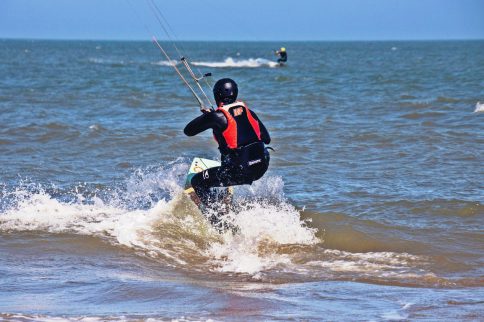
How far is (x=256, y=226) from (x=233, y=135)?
1289 millimetres

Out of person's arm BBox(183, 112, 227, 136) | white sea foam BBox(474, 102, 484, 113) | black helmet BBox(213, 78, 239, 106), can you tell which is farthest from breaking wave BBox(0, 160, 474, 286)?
white sea foam BBox(474, 102, 484, 113)

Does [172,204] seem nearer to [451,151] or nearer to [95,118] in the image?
[451,151]

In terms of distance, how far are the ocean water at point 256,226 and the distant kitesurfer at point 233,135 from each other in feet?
2.43

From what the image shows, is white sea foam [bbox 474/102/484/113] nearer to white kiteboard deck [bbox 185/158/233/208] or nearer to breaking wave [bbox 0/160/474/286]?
breaking wave [bbox 0/160/474/286]

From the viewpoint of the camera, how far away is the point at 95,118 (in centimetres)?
1838

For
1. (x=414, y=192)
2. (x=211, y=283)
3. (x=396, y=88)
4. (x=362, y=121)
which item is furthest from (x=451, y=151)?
(x=396, y=88)

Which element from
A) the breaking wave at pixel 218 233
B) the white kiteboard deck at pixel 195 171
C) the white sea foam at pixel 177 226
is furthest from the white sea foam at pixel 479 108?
the white kiteboard deck at pixel 195 171

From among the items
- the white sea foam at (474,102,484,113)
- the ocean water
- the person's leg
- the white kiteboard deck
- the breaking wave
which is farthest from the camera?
the white sea foam at (474,102,484,113)

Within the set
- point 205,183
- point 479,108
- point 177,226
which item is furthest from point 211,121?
point 479,108

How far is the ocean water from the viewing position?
18.3ft

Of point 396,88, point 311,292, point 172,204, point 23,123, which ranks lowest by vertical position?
point 311,292

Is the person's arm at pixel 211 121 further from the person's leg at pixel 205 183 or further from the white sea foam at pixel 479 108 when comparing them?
the white sea foam at pixel 479 108

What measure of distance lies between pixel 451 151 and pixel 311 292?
761 cm

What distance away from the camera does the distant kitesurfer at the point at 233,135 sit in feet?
22.8
